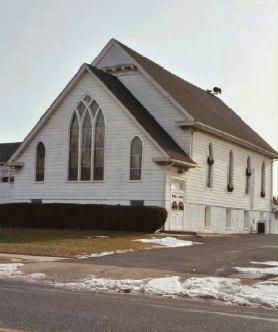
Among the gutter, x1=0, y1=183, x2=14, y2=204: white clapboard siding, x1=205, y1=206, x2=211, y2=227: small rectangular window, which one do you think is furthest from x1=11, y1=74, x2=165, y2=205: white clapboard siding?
x1=0, y1=183, x2=14, y2=204: white clapboard siding

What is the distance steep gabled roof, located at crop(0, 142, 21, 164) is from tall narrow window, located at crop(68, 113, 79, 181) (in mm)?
13665

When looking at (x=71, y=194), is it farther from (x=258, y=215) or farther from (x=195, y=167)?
(x=258, y=215)

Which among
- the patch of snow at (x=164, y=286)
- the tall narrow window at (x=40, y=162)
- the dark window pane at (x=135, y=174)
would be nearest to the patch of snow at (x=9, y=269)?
the patch of snow at (x=164, y=286)

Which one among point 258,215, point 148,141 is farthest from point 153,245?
point 258,215

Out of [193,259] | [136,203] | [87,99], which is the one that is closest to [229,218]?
[136,203]

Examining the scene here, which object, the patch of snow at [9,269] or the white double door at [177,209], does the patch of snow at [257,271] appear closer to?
the patch of snow at [9,269]

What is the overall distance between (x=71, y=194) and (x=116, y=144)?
4193 millimetres

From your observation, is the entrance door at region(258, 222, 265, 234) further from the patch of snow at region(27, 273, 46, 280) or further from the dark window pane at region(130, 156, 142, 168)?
the patch of snow at region(27, 273, 46, 280)

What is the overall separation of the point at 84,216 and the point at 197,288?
65.7ft

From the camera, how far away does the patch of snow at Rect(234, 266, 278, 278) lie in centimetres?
1477

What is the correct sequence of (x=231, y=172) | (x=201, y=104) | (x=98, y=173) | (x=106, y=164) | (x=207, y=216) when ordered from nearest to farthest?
(x=106, y=164) → (x=98, y=173) → (x=207, y=216) → (x=231, y=172) → (x=201, y=104)

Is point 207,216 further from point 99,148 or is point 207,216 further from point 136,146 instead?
point 99,148

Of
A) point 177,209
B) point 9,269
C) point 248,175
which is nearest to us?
point 9,269

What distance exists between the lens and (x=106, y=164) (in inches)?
1353
